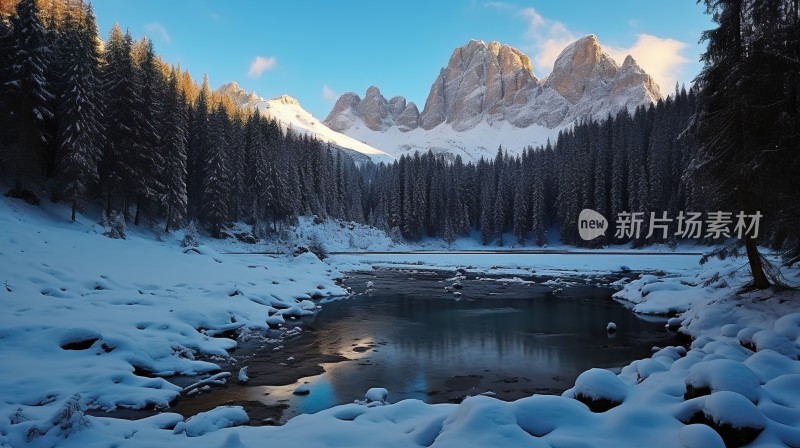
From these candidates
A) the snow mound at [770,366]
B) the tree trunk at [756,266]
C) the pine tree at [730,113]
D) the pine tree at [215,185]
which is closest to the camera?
the snow mound at [770,366]

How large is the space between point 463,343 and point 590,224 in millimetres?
65919

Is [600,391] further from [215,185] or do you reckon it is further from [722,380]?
[215,185]

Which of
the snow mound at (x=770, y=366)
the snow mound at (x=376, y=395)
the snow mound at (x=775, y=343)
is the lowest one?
the snow mound at (x=376, y=395)

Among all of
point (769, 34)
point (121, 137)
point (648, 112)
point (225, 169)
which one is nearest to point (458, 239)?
point (648, 112)

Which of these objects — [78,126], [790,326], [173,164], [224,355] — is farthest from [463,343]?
[173,164]

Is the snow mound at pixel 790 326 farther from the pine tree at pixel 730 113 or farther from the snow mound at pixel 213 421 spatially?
the snow mound at pixel 213 421

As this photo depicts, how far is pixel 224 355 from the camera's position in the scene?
42.3 feet

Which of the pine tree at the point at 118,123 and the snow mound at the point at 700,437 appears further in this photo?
the pine tree at the point at 118,123

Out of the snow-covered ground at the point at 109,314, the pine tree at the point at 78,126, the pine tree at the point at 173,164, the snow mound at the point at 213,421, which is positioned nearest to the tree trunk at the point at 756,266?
the snow mound at the point at 213,421

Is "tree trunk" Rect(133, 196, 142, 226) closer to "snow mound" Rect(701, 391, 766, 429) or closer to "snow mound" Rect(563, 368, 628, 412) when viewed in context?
"snow mound" Rect(563, 368, 628, 412)

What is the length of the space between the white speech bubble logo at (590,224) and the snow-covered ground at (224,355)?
5263cm

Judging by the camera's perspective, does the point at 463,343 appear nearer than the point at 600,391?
No

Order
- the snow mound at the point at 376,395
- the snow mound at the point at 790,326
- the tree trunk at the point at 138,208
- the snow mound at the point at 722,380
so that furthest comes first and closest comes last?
the tree trunk at the point at 138,208
the snow mound at the point at 790,326
the snow mound at the point at 376,395
the snow mound at the point at 722,380

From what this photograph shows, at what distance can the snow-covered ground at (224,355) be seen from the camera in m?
5.77
